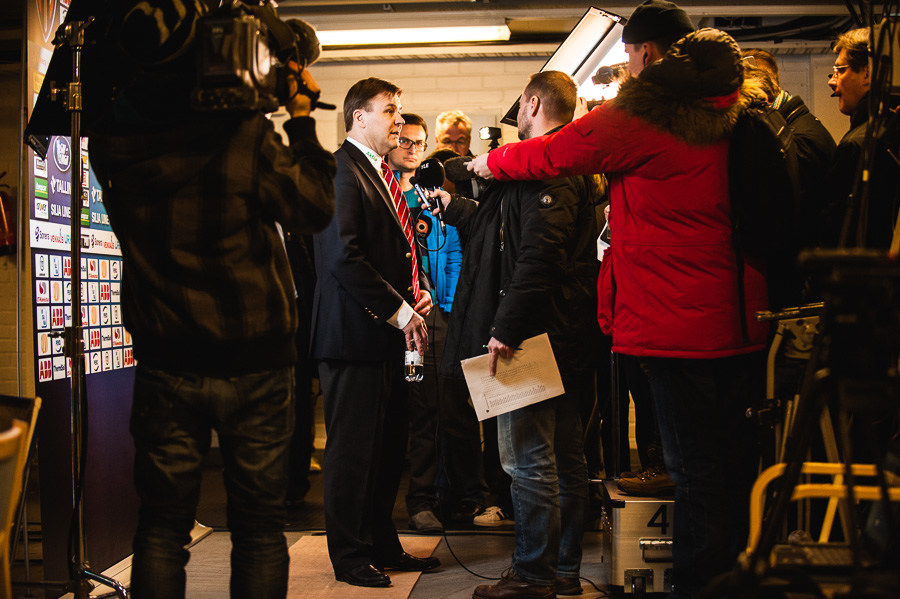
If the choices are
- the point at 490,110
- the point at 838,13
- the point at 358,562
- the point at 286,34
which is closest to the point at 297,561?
the point at 358,562

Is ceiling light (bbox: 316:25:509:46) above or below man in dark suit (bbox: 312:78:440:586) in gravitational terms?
above

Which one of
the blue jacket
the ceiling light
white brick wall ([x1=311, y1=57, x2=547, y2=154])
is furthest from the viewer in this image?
white brick wall ([x1=311, y1=57, x2=547, y2=154])

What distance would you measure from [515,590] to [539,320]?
810 millimetres

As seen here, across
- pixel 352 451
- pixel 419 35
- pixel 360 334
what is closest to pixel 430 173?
pixel 360 334

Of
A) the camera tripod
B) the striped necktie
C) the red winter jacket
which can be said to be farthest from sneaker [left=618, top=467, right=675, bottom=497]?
the camera tripod

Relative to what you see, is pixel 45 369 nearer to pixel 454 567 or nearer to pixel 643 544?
pixel 454 567

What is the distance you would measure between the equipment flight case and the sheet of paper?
0.44 m

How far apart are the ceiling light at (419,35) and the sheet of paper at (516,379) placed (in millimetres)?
3120

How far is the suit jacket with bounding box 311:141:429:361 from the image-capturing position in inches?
99.3

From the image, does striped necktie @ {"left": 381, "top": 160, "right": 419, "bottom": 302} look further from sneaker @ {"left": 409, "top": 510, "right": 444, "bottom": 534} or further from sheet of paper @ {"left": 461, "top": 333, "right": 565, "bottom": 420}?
sneaker @ {"left": 409, "top": 510, "right": 444, "bottom": 534}

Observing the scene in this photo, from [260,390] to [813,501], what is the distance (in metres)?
1.76

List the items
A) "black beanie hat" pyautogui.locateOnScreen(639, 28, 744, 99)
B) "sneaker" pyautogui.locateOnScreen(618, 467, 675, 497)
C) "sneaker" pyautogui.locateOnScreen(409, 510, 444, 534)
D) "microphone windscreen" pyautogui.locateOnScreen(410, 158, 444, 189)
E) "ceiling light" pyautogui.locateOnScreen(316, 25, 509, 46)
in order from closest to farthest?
"black beanie hat" pyautogui.locateOnScreen(639, 28, 744, 99), "sneaker" pyautogui.locateOnScreen(618, 467, 675, 497), "microphone windscreen" pyautogui.locateOnScreen(410, 158, 444, 189), "sneaker" pyautogui.locateOnScreen(409, 510, 444, 534), "ceiling light" pyautogui.locateOnScreen(316, 25, 509, 46)

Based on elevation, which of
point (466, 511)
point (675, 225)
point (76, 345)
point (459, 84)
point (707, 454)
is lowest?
point (466, 511)

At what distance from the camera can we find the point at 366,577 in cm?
254
